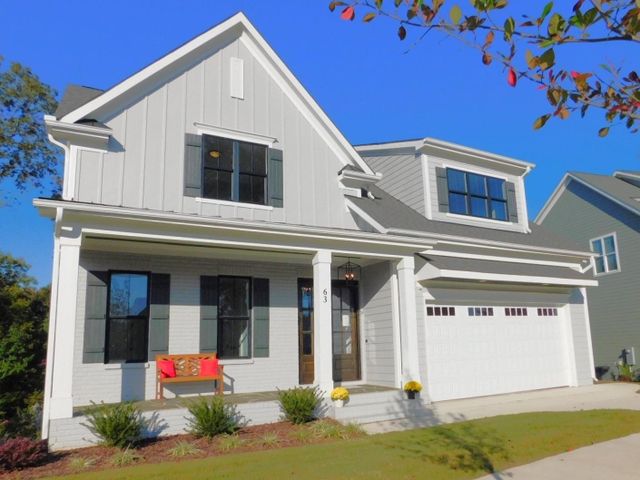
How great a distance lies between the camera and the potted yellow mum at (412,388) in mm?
10359

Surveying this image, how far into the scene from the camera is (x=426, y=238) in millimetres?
12141

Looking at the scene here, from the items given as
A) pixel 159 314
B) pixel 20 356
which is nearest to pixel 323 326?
pixel 159 314

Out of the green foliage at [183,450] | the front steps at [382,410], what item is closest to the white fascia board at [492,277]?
the front steps at [382,410]

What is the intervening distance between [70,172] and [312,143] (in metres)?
5.19

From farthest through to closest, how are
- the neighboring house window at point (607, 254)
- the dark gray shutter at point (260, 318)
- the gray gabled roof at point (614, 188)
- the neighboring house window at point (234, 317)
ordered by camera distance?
1. the neighboring house window at point (607, 254)
2. the gray gabled roof at point (614, 188)
3. the dark gray shutter at point (260, 318)
4. the neighboring house window at point (234, 317)

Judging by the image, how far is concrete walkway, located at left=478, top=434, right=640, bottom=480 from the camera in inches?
236

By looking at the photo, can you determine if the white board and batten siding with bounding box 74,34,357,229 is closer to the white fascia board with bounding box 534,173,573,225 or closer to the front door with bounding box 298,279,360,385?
the front door with bounding box 298,279,360,385

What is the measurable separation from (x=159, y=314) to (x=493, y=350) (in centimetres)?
781

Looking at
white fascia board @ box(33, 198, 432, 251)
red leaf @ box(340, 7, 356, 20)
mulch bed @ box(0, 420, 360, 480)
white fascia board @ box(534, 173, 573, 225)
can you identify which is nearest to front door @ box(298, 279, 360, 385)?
white fascia board @ box(33, 198, 432, 251)

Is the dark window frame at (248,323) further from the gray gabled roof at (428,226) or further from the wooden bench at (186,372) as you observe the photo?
the gray gabled roof at (428,226)

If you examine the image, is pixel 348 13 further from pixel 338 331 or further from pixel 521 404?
pixel 521 404

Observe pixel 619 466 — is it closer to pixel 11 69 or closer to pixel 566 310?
pixel 566 310

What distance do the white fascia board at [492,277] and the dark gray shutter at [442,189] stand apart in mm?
2326

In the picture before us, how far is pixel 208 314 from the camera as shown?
10.7m
